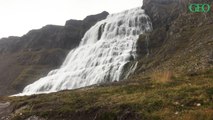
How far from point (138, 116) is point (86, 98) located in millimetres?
8618

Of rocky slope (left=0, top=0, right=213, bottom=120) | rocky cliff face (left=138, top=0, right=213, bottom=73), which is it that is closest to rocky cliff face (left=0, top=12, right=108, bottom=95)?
rocky cliff face (left=138, top=0, right=213, bottom=73)

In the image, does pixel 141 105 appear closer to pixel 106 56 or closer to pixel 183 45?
pixel 183 45

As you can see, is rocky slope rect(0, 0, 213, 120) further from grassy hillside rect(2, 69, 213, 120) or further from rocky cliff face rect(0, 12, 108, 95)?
rocky cliff face rect(0, 12, 108, 95)

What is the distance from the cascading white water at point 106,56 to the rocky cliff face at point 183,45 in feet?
14.7

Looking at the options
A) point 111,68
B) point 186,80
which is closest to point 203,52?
point 186,80

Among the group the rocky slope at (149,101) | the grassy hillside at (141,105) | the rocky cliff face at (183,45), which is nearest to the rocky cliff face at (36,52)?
the rocky cliff face at (183,45)

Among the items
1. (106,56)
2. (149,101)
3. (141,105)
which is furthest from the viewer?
(106,56)

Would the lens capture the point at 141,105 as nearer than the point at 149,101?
Yes

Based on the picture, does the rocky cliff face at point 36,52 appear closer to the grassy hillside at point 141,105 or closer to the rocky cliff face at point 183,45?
the rocky cliff face at point 183,45

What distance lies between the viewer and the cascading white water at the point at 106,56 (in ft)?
208

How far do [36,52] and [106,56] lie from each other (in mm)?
59388

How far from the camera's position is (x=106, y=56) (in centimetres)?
7288

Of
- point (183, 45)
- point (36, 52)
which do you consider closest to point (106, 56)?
point (183, 45)

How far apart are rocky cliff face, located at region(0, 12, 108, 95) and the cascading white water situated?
494 inches
